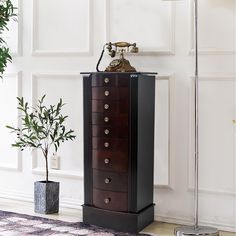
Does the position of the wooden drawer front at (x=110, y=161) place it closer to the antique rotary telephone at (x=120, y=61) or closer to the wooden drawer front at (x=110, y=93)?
the wooden drawer front at (x=110, y=93)

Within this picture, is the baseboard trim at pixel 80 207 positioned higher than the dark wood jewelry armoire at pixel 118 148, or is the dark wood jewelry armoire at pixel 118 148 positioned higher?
the dark wood jewelry armoire at pixel 118 148

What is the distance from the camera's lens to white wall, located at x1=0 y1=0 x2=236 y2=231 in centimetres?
367

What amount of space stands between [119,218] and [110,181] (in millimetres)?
243

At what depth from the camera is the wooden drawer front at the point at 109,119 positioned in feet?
11.7

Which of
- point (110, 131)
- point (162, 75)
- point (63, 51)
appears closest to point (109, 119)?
point (110, 131)


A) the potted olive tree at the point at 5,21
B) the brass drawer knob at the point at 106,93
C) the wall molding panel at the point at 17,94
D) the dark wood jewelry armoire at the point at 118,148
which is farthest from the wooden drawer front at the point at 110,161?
the potted olive tree at the point at 5,21

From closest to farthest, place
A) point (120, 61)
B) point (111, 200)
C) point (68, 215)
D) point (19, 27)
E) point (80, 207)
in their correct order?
point (111, 200), point (120, 61), point (68, 215), point (80, 207), point (19, 27)

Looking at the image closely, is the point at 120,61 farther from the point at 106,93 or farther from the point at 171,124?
the point at 171,124

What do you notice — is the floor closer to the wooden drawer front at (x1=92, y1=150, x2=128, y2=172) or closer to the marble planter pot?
the marble planter pot

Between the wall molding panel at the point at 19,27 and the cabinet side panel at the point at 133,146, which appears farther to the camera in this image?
the wall molding panel at the point at 19,27

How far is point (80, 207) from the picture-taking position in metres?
4.21

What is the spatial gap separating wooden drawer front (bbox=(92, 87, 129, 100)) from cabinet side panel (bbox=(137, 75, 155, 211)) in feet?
0.33

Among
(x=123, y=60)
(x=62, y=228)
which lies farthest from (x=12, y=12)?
(x=62, y=228)

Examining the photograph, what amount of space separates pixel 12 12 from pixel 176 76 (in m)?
1.41
